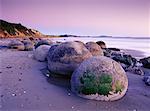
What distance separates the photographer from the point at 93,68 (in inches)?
218

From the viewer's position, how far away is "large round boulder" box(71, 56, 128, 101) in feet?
17.5

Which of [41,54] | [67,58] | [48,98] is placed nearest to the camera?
[48,98]

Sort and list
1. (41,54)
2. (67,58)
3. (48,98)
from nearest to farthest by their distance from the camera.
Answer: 1. (48,98)
2. (67,58)
3. (41,54)

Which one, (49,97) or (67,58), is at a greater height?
(67,58)

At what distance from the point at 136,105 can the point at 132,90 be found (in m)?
1.20

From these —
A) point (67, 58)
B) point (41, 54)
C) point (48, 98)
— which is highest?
point (67, 58)

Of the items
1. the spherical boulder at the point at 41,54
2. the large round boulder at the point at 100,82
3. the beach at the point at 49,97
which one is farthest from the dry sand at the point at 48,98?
the spherical boulder at the point at 41,54

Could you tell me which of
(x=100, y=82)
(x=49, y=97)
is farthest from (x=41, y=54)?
(x=100, y=82)

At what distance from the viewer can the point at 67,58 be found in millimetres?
6961

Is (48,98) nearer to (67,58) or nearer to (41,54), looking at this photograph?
(67,58)

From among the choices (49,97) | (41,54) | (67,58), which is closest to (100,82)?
(49,97)

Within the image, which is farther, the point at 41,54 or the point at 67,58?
the point at 41,54

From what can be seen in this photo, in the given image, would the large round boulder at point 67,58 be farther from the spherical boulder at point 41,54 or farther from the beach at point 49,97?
the spherical boulder at point 41,54

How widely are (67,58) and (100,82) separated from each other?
1.86 metres
